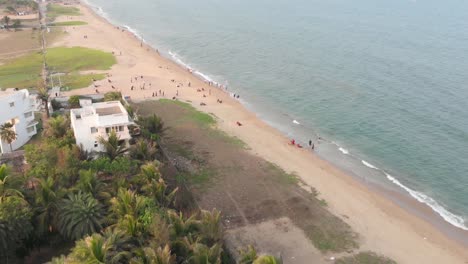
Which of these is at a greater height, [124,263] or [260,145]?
[124,263]

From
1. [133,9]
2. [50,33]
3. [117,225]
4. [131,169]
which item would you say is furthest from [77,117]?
[133,9]

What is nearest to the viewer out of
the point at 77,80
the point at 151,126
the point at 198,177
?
the point at 198,177

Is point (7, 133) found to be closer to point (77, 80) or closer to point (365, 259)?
point (77, 80)

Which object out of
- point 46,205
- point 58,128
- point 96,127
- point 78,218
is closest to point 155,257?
point 78,218

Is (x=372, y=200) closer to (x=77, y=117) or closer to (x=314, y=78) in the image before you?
(x=77, y=117)

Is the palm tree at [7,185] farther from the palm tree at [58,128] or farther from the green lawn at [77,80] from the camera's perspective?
the green lawn at [77,80]

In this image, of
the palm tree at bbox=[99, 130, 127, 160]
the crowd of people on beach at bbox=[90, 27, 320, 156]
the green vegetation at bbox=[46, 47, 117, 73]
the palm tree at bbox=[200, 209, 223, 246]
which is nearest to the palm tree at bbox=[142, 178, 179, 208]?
the palm tree at bbox=[200, 209, 223, 246]
